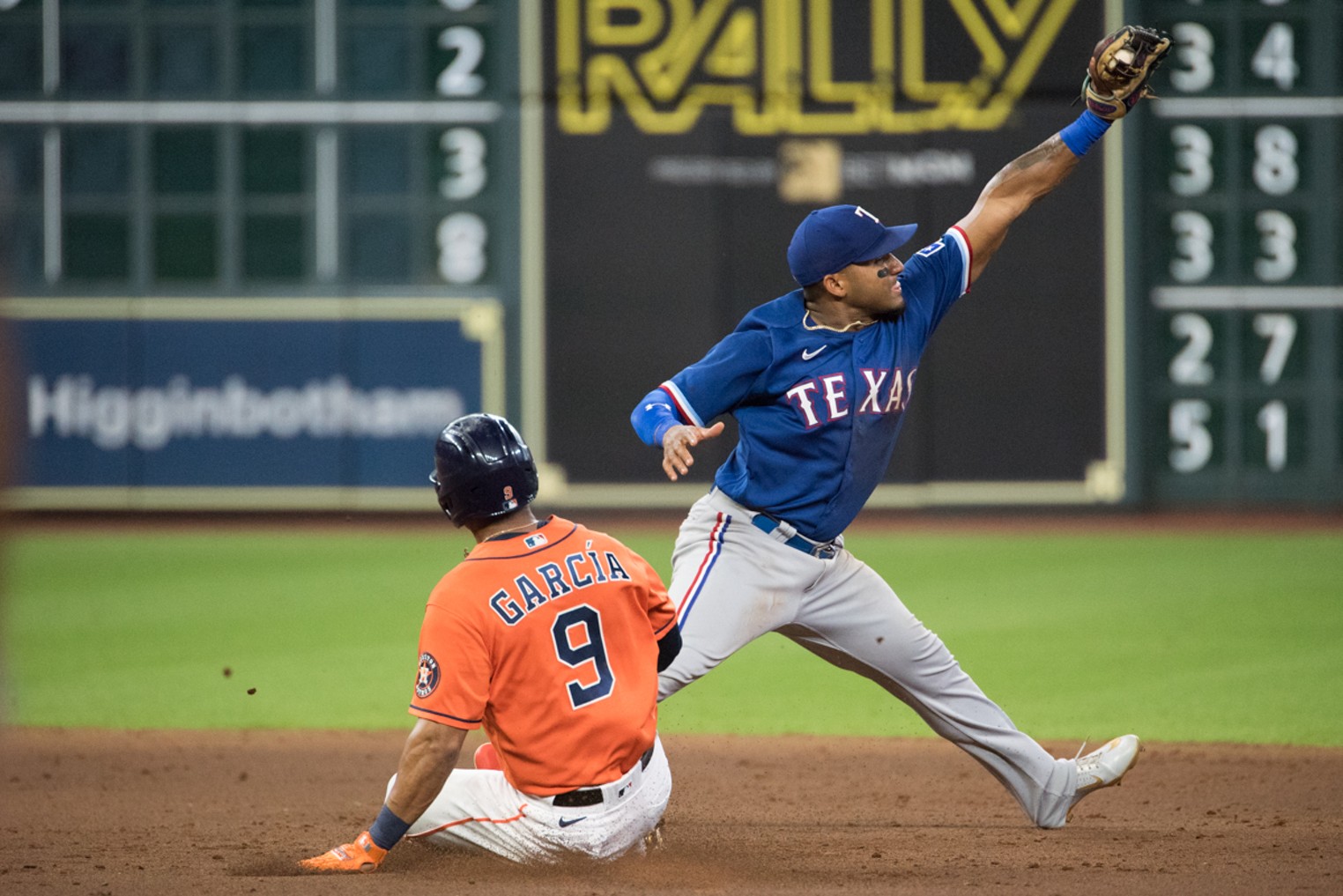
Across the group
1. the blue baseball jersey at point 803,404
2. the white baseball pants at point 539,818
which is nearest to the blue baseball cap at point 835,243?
the blue baseball jersey at point 803,404

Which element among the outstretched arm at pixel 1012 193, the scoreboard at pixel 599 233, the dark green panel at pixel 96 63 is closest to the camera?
the outstretched arm at pixel 1012 193

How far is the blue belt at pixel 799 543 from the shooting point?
4312 millimetres

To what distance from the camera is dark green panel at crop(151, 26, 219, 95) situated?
1212cm

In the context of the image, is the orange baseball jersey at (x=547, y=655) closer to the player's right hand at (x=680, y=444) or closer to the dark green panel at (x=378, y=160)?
the player's right hand at (x=680, y=444)

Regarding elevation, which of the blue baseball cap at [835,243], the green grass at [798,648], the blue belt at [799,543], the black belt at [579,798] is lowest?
the green grass at [798,648]

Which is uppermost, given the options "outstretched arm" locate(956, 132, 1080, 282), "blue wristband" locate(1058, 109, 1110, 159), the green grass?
"blue wristband" locate(1058, 109, 1110, 159)

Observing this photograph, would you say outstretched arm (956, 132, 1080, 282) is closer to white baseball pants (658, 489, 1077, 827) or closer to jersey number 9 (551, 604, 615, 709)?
white baseball pants (658, 489, 1077, 827)

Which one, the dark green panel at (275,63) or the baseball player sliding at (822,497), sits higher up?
the dark green panel at (275,63)

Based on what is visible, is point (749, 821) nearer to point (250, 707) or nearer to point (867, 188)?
point (250, 707)

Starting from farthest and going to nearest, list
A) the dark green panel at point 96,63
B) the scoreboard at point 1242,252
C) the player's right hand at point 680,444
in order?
1. the dark green panel at point 96,63
2. the scoreboard at point 1242,252
3. the player's right hand at point 680,444

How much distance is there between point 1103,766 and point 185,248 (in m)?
9.59

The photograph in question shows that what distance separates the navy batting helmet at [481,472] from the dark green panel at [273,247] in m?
9.11

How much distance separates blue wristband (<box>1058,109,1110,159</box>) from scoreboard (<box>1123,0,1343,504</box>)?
786 cm

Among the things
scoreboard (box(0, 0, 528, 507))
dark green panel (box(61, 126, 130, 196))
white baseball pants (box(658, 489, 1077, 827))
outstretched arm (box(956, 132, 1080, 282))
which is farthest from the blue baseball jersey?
dark green panel (box(61, 126, 130, 196))
